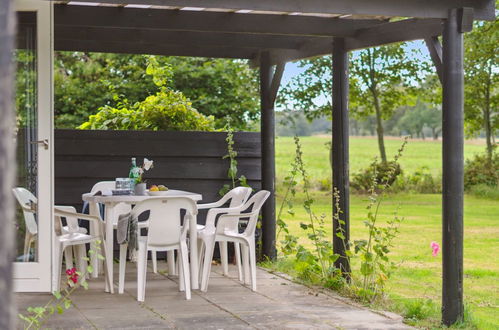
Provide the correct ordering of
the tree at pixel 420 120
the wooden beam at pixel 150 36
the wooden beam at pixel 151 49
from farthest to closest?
1. the tree at pixel 420 120
2. the wooden beam at pixel 151 49
3. the wooden beam at pixel 150 36

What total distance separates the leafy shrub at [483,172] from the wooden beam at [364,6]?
41.1 ft

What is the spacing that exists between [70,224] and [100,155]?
51.1 inches

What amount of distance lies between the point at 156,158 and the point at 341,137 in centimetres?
244

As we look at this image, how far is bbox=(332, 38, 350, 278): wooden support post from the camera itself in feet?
20.3

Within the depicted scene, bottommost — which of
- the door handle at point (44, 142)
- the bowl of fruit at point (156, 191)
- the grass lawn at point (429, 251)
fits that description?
the grass lawn at point (429, 251)

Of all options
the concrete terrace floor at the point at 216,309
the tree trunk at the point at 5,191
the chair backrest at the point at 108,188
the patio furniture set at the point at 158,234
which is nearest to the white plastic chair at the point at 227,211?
the patio furniture set at the point at 158,234

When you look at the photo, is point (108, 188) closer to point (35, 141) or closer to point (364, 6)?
point (35, 141)

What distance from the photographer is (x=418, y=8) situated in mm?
4867

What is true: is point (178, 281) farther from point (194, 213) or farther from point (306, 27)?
point (306, 27)

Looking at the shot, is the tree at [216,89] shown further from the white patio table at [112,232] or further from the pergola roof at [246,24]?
the white patio table at [112,232]

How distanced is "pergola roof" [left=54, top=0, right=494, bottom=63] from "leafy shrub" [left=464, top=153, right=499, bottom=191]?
1034 centimetres

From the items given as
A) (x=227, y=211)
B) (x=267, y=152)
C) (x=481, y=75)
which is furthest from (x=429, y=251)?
(x=481, y=75)

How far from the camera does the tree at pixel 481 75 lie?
1648 centimetres

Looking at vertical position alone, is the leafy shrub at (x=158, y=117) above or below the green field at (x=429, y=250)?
above
